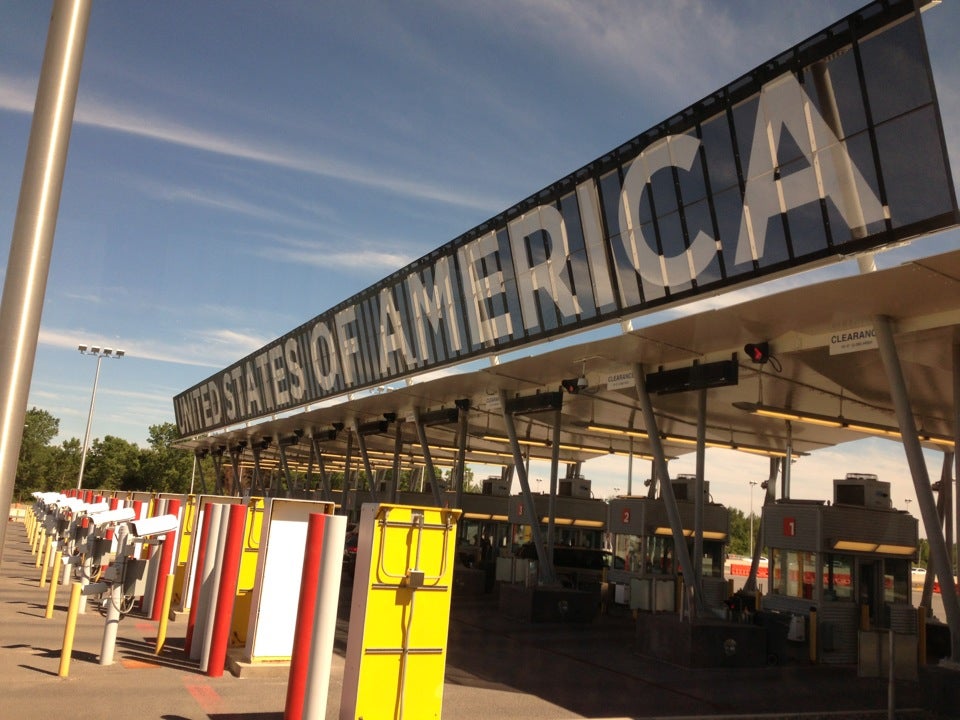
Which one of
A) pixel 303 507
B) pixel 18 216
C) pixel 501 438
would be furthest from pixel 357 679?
pixel 501 438

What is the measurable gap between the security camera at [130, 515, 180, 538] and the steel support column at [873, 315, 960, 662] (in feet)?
32.5

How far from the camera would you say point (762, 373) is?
17297 millimetres

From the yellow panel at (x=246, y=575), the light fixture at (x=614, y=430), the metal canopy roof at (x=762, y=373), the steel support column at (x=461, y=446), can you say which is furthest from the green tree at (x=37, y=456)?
the yellow panel at (x=246, y=575)

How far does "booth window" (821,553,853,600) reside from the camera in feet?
55.7

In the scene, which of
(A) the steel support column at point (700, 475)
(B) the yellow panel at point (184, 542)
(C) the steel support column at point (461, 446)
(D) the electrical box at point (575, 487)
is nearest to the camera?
(B) the yellow panel at point (184, 542)

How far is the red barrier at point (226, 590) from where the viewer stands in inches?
393

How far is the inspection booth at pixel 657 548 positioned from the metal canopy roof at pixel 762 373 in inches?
102

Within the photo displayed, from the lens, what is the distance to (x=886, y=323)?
12.1 metres

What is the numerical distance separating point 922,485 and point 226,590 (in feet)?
30.6

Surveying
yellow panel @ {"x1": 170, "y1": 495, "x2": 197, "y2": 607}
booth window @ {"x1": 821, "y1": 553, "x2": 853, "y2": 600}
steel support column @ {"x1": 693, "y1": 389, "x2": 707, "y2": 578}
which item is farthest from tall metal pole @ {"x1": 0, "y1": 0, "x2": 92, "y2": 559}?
booth window @ {"x1": 821, "y1": 553, "x2": 853, "y2": 600}

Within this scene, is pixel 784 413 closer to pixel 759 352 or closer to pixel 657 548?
pixel 759 352

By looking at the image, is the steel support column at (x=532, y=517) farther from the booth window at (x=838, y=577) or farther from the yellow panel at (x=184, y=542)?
the yellow panel at (x=184, y=542)

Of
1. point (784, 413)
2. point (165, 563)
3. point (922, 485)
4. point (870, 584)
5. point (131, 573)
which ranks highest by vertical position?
point (784, 413)

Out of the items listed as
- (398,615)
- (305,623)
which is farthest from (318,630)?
(398,615)
